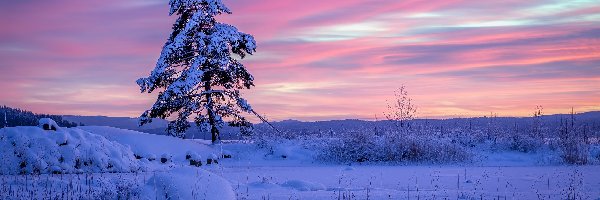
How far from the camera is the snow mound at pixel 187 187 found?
6.64m

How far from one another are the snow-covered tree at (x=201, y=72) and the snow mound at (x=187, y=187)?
1627 centimetres

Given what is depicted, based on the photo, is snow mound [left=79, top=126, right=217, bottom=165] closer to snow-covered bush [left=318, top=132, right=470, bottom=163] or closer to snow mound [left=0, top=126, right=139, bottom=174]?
snow mound [left=0, top=126, right=139, bottom=174]

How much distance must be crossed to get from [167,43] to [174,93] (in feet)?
9.61

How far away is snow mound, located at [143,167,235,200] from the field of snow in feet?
0.04

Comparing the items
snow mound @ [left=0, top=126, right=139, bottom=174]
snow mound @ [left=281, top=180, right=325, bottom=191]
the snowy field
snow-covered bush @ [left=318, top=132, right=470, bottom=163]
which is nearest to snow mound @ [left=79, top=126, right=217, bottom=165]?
snow mound @ [left=0, top=126, right=139, bottom=174]

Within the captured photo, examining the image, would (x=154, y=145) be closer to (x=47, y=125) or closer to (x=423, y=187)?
(x=47, y=125)

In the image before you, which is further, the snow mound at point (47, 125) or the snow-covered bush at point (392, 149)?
the snow-covered bush at point (392, 149)

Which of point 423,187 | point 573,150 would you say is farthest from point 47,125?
point 573,150

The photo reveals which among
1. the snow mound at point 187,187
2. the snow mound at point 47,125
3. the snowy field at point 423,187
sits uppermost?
the snow mound at point 47,125

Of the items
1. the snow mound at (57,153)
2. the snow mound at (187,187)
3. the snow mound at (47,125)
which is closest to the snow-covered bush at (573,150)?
the snow mound at (57,153)

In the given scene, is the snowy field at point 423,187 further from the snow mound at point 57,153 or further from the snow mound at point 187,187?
the snow mound at point 57,153

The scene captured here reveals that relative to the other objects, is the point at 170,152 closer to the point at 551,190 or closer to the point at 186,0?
the point at 186,0

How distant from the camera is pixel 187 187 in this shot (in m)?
6.72

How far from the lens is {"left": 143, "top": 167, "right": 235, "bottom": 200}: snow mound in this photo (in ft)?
21.8
